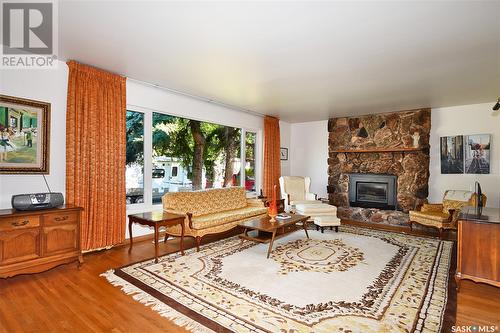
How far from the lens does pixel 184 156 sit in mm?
5535

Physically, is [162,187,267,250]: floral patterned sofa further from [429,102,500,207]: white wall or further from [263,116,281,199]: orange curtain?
[429,102,500,207]: white wall

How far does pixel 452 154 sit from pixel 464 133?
0.50 metres

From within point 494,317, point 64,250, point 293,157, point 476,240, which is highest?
point 293,157

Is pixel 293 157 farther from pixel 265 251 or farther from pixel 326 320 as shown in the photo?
pixel 326 320

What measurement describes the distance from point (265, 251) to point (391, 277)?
5.53 ft

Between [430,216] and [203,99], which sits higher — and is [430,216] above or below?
below

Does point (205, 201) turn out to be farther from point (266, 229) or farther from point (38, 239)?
point (38, 239)

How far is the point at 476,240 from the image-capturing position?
8.93ft

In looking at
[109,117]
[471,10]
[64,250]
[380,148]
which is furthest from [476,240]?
[109,117]

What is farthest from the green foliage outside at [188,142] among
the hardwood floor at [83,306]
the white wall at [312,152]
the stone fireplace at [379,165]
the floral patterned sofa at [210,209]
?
the stone fireplace at [379,165]

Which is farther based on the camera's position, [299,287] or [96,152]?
[96,152]

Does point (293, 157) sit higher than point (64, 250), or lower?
higher

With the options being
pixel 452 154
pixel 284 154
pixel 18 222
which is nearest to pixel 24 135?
pixel 18 222

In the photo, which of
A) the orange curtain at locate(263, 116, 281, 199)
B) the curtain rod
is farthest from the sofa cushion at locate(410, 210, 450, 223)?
the curtain rod
